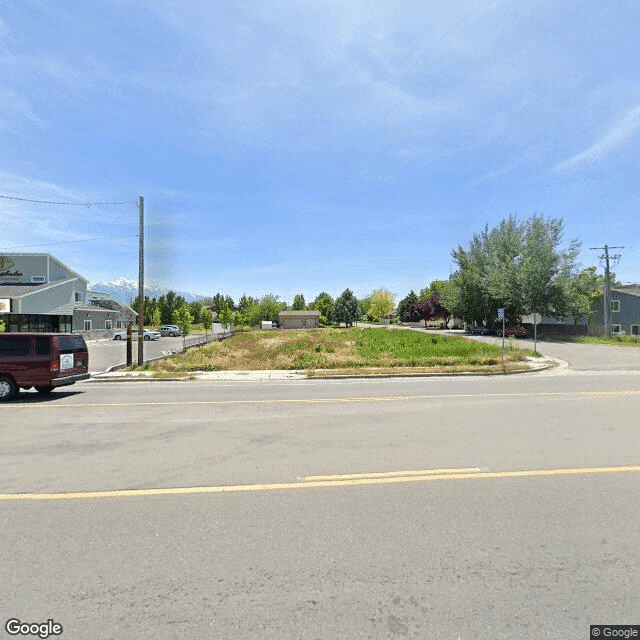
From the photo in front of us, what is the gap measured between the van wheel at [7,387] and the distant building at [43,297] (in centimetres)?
2901

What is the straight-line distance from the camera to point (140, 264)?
20.1m

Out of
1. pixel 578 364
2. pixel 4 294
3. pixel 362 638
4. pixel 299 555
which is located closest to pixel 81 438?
pixel 299 555

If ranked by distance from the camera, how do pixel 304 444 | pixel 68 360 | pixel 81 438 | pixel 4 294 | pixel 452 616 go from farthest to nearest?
pixel 4 294 < pixel 68 360 < pixel 81 438 < pixel 304 444 < pixel 452 616

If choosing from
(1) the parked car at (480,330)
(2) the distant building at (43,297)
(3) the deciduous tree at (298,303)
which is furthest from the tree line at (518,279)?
(3) the deciduous tree at (298,303)

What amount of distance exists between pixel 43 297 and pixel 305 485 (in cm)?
4474

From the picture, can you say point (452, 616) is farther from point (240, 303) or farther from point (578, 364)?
point (240, 303)

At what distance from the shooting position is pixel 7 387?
10.5 meters

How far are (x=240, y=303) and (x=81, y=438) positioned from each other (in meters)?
119

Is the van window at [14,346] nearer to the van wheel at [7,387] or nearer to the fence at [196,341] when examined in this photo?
the van wheel at [7,387]

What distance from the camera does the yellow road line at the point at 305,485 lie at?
14.3 feet

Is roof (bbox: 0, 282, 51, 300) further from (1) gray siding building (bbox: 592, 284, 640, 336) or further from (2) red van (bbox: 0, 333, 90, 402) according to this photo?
(1) gray siding building (bbox: 592, 284, 640, 336)

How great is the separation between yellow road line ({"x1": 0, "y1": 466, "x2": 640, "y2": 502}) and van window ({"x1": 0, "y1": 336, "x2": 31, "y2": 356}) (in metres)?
7.83

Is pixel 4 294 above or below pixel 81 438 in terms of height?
above

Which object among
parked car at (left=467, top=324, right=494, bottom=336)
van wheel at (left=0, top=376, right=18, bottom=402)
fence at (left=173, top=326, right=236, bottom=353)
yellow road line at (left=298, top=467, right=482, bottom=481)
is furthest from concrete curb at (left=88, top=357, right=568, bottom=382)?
parked car at (left=467, top=324, right=494, bottom=336)
